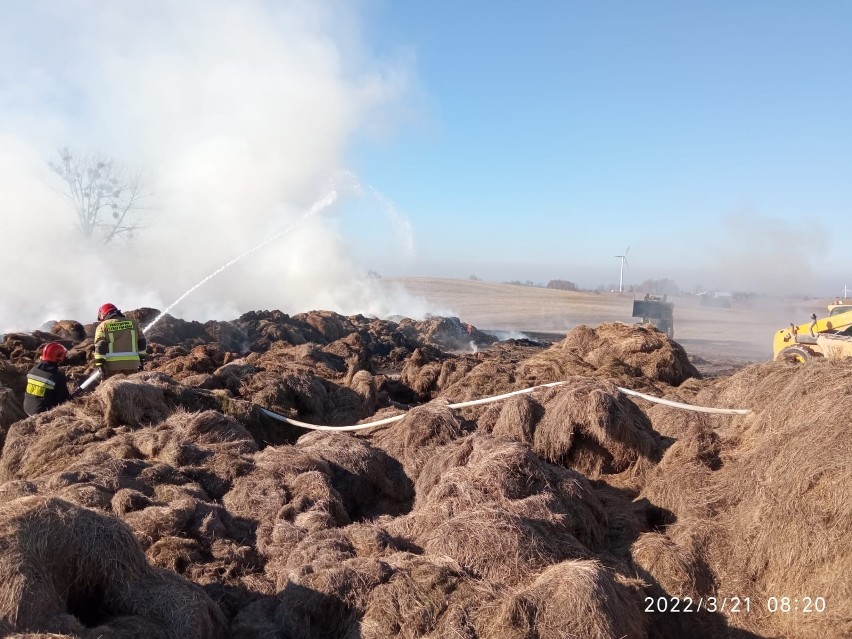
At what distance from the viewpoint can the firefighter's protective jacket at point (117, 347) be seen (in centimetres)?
1033

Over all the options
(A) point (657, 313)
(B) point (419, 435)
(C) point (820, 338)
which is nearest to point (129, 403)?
(B) point (419, 435)

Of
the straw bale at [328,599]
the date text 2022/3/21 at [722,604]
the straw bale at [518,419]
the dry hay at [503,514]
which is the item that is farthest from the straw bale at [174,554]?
the straw bale at [518,419]

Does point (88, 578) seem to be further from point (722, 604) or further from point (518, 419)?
point (518, 419)

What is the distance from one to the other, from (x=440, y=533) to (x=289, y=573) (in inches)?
46.9

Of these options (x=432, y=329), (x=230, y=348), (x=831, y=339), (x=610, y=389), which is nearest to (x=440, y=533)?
(x=610, y=389)

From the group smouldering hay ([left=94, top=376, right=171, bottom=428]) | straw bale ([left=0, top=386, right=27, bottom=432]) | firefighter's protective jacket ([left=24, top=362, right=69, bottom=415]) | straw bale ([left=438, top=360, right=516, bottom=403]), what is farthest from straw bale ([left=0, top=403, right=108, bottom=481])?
straw bale ([left=438, top=360, right=516, bottom=403])

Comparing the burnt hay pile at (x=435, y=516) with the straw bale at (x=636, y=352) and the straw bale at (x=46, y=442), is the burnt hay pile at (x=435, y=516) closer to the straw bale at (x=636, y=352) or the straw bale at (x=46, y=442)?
the straw bale at (x=46, y=442)

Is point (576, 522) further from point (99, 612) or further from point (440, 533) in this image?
point (99, 612)

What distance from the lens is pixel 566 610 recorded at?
4320 millimetres

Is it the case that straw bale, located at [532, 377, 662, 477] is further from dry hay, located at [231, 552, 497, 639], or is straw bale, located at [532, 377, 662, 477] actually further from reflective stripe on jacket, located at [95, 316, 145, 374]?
reflective stripe on jacket, located at [95, 316, 145, 374]

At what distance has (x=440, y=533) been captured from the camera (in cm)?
544

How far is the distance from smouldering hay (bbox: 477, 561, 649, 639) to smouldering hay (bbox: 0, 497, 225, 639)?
75.3 inches

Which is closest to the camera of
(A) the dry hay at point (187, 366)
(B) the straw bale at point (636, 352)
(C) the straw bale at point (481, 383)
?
(C) the straw bale at point (481, 383)

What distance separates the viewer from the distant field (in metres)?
40.3
